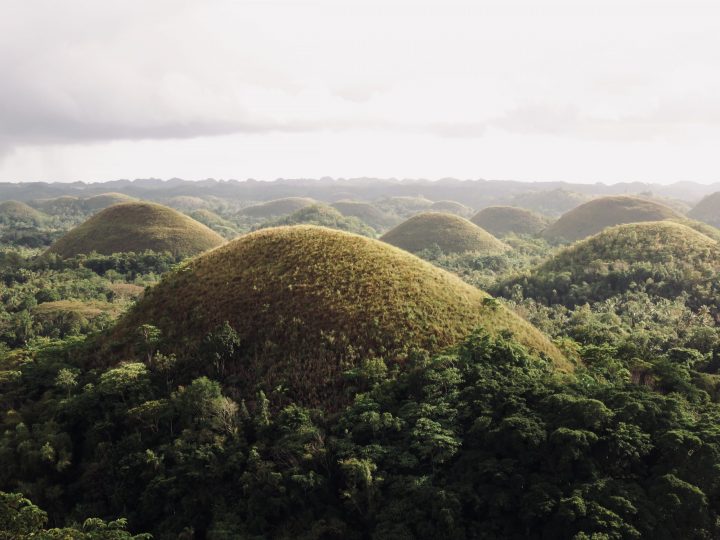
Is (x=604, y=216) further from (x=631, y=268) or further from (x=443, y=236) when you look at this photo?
(x=631, y=268)

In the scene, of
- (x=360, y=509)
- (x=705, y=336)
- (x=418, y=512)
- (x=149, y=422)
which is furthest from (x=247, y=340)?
(x=705, y=336)

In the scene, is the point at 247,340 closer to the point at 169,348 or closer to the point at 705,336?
the point at 169,348

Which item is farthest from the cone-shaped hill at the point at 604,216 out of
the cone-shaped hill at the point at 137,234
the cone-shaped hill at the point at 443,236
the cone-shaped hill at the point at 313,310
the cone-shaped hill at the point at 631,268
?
the cone-shaped hill at the point at 313,310

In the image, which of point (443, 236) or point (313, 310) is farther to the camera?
point (443, 236)

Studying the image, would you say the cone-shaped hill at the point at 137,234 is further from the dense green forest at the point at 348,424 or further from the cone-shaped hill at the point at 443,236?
the dense green forest at the point at 348,424

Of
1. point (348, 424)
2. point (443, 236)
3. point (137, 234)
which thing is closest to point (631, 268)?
point (348, 424)

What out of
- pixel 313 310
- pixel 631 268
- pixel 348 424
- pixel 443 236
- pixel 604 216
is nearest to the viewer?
pixel 348 424

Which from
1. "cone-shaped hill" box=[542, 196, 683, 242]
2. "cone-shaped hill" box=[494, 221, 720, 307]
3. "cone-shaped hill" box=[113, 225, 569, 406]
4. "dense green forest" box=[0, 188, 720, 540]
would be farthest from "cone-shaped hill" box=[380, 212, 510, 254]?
"cone-shaped hill" box=[113, 225, 569, 406]

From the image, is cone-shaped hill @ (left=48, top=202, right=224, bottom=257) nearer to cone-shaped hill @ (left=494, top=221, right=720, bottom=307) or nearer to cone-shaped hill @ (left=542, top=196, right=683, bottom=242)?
cone-shaped hill @ (left=494, top=221, right=720, bottom=307)
